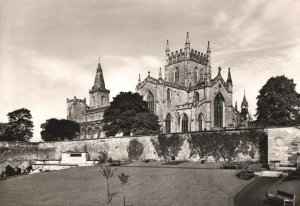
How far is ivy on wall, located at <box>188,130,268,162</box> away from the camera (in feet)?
116

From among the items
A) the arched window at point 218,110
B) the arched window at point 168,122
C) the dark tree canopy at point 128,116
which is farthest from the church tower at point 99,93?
the arched window at point 218,110

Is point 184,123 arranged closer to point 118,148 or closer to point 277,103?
point 118,148

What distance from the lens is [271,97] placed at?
152 ft

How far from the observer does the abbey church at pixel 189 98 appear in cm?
6431

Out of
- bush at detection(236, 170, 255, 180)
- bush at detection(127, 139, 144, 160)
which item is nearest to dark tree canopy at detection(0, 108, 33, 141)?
bush at detection(127, 139, 144, 160)

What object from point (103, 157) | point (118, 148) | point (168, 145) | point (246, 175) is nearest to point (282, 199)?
point (246, 175)

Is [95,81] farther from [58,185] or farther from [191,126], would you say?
[58,185]

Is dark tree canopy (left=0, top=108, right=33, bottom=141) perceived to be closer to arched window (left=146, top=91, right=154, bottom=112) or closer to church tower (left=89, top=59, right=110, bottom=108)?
church tower (left=89, top=59, right=110, bottom=108)

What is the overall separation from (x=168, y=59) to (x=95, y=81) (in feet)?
81.0

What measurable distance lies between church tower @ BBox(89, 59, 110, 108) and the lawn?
204ft

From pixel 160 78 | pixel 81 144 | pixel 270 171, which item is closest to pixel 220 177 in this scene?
pixel 270 171

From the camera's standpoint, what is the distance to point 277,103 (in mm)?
45719

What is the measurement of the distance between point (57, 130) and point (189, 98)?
30025 mm

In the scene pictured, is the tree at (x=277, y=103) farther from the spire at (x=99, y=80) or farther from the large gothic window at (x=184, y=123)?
the spire at (x=99, y=80)
